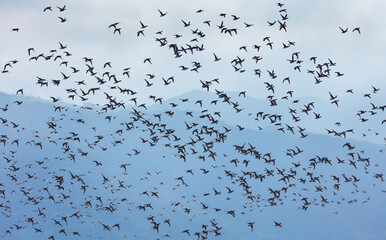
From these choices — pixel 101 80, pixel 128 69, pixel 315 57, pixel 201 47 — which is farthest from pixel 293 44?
pixel 101 80

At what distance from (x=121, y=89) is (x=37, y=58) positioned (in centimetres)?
761

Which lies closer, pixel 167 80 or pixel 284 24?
pixel 284 24

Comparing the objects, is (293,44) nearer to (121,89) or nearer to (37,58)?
(121,89)

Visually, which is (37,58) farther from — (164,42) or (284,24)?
(284,24)

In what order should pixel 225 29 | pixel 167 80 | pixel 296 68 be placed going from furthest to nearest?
1. pixel 296 68
2. pixel 167 80
3. pixel 225 29

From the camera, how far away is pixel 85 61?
32.6 metres

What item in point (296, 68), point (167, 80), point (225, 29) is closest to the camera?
point (225, 29)

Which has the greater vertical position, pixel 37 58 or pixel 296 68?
pixel 296 68

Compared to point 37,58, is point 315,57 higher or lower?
higher

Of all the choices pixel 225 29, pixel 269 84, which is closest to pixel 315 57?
pixel 269 84

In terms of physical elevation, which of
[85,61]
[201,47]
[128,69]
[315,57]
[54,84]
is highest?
[315,57]

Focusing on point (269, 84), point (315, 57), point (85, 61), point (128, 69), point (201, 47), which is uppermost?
point (315, 57)

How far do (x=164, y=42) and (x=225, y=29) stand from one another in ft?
16.1

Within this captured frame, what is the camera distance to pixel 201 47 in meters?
32.7
